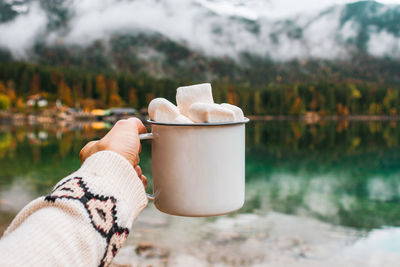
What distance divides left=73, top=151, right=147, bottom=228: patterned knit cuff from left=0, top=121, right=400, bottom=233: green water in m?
4.37

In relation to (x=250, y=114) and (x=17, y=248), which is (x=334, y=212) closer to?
(x=17, y=248)

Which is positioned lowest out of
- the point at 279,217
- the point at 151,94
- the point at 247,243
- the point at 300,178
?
the point at 300,178

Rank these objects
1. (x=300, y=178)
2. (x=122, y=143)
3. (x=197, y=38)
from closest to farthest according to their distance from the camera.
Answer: (x=122, y=143), (x=300, y=178), (x=197, y=38)

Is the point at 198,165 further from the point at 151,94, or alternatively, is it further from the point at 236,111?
the point at 151,94

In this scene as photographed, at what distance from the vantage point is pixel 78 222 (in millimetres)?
576

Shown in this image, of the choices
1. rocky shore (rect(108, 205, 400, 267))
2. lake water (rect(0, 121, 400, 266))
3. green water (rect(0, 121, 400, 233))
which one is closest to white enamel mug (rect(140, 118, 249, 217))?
lake water (rect(0, 121, 400, 266))

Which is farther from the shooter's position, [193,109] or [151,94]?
[151,94]

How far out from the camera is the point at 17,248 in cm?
50

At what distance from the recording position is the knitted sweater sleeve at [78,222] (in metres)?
0.51

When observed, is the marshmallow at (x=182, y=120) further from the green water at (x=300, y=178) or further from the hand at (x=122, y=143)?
the green water at (x=300, y=178)

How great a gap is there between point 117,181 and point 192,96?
12.5 inches

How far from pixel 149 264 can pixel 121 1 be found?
189200 millimetres

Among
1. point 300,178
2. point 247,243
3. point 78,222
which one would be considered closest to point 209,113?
point 78,222

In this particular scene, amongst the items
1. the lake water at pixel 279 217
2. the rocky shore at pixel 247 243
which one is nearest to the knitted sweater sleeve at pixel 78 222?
the lake water at pixel 279 217
